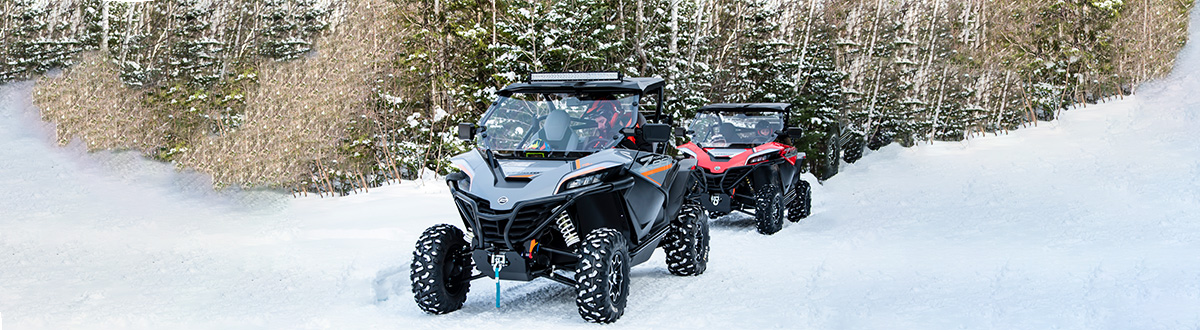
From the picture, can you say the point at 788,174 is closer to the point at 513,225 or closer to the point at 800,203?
the point at 800,203

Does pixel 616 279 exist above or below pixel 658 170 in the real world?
below

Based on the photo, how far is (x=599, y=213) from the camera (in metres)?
6.62

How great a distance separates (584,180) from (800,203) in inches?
333

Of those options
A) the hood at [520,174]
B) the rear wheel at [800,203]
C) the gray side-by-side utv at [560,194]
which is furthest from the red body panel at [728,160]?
the hood at [520,174]

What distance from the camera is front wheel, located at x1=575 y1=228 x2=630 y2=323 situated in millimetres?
5859

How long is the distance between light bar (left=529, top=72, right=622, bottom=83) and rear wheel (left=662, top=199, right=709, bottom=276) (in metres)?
1.61

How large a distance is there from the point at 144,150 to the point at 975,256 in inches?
538

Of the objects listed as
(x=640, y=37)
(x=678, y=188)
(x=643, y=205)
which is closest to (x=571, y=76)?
(x=643, y=205)

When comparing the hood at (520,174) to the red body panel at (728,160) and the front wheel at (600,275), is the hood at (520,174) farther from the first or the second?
the red body panel at (728,160)

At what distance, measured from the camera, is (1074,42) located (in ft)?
93.6

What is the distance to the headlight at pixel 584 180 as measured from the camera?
19.6ft

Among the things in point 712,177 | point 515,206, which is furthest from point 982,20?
point 515,206

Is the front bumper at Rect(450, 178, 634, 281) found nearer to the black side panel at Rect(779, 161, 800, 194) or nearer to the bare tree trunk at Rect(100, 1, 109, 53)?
the black side panel at Rect(779, 161, 800, 194)

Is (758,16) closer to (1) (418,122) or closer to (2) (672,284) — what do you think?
(1) (418,122)
